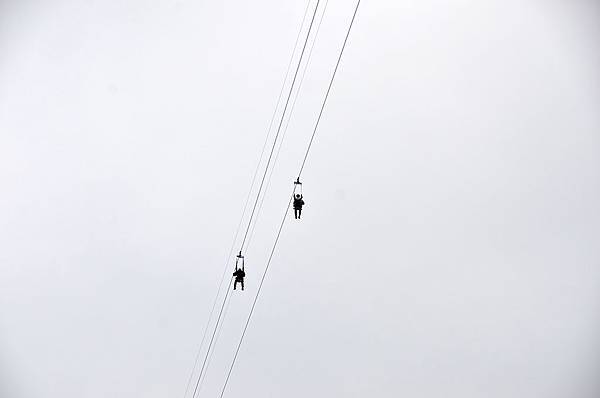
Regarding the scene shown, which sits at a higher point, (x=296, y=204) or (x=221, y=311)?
(x=221, y=311)

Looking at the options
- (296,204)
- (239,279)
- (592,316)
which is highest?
(592,316)

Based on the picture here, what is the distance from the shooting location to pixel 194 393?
42656 mm

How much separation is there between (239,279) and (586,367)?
1502 inches

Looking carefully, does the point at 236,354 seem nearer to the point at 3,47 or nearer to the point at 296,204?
the point at 3,47

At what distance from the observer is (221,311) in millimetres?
46594

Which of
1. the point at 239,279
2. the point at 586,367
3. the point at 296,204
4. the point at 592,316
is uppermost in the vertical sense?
the point at 592,316

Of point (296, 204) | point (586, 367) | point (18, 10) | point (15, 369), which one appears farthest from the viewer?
point (586, 367)

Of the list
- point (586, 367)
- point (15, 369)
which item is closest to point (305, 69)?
point (15, 369)

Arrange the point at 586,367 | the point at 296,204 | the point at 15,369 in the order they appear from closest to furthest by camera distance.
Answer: the point at 296,204 < the point at 15,369 < the point at 586,367

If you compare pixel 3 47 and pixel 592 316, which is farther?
pixel 592 316

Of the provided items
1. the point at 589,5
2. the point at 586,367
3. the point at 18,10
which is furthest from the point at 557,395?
the point at 18,10

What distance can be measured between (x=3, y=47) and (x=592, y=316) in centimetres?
4327

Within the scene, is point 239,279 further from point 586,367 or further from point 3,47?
point 586,367

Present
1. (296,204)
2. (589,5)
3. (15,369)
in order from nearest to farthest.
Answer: (296,204), (589,5), (15,369)
